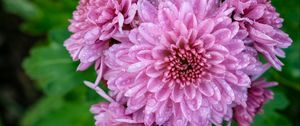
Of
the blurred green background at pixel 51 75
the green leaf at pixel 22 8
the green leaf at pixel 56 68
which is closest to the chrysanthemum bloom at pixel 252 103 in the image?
the blurred green background at pixel 51 75

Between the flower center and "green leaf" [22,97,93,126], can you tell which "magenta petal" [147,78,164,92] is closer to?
the flower center

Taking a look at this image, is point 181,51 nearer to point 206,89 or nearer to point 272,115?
point 206,89

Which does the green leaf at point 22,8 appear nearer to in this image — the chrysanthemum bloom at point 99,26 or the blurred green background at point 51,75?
the blurred green background at point 51,75

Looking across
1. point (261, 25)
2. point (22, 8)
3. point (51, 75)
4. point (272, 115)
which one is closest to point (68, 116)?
point (51, 75)

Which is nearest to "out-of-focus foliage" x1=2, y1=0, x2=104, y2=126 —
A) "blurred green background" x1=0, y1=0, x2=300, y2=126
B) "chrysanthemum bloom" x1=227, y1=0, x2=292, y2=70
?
"blurred green background" x1=0, y1=0, x2=300, y2=126

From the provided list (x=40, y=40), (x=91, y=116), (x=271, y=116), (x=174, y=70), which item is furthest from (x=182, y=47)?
(x=40, y=40)

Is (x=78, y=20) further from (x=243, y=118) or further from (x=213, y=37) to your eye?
(x=243, y=118)
